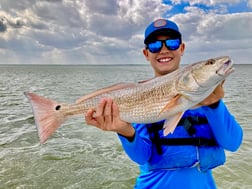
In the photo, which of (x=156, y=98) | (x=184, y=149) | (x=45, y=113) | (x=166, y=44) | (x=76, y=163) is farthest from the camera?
(x=76, y=163)

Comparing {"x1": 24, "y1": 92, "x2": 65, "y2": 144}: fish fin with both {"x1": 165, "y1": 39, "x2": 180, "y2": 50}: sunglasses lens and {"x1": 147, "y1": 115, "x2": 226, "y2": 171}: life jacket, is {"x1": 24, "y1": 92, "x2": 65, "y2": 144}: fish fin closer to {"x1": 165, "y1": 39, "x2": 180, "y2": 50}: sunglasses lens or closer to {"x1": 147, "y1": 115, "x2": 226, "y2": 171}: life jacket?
{"x1": 147, "y1": 115, "x2": 226, "y2": 171}: life jacket

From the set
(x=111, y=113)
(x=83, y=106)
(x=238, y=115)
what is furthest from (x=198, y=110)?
(x=238, y=115)

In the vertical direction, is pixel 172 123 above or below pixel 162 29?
below

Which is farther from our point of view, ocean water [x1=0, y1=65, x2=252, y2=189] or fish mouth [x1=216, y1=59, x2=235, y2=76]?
ocean water [x1=0, y1=65, x2=252, y2=189]

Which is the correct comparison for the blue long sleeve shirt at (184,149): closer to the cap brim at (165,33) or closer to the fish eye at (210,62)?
the fish eye at (210,62)

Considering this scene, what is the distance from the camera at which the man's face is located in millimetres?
2994

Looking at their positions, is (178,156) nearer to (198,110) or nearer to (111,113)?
(198,110)

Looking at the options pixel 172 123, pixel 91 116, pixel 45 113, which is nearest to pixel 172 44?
pixel 172 123

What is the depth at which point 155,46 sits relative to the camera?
3043 mm

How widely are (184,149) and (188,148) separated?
45 millimetres

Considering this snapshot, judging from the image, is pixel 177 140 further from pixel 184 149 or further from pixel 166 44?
pixel 166 44

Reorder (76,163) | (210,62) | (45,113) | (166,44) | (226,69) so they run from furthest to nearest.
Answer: (76,163) < (166,44) < (45,113) < (210,62) < (226,69)

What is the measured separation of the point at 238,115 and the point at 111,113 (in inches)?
456

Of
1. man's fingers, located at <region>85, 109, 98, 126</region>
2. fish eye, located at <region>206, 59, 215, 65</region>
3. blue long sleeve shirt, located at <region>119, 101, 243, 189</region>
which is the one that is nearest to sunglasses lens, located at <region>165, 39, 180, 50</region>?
fish eye, located at <region>206, 59, 215, 65</region>
